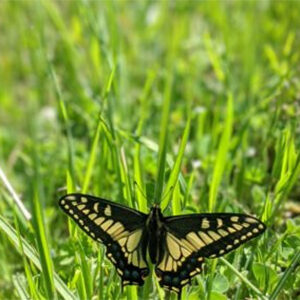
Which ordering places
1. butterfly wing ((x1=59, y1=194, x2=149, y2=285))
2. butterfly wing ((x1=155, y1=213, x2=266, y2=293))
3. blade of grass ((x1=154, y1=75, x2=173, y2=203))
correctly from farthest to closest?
butterfly wing ((x1=59, y1=194, x2=149, y2=285)) < butterfly wing ((x1=155, y1=213, x2=266, y2=293)) < blade of grass ((x1=154, y1=75, x2=173, y2=203))

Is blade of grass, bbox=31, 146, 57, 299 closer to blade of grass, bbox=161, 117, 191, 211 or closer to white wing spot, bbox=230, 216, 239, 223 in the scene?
blade of grass, bbox=161, 117, 191, 211

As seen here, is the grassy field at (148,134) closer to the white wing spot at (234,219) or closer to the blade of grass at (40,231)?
the blade of grass at (40,231)

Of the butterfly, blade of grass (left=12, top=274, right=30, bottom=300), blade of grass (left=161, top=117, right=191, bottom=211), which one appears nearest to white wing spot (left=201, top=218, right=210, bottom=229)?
the butterfly

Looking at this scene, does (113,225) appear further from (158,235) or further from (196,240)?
(196,240)

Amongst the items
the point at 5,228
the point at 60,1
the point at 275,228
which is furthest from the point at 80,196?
the point at 60,1

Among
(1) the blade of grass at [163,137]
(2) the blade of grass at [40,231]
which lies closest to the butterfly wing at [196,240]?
(1) the blade of grass at [163,137]

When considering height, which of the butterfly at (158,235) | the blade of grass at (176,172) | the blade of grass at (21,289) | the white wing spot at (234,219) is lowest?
the blade of grass at (21,289)

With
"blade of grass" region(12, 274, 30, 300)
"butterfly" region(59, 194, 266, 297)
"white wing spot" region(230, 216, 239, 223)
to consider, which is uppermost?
"white wing spot" region(230, 216, 239, 223)

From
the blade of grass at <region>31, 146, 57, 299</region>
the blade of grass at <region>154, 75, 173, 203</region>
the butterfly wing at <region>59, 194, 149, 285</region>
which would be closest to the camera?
the blade of grass at <region>31, 146, 57, 299</region>
